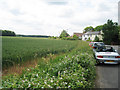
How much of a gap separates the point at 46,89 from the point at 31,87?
1.12 ft

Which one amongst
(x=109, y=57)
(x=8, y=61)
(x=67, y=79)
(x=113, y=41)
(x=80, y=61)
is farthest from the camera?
(x=113, y=41)

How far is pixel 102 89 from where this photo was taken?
12.7ft

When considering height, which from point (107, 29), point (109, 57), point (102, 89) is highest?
point (107, 29)

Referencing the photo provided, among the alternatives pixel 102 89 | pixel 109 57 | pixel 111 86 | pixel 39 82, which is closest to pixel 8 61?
pixel 39 82

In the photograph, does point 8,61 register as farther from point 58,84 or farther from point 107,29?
Result: point 107,29

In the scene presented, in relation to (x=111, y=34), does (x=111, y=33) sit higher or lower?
higher

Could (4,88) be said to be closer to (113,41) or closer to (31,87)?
(31,87)

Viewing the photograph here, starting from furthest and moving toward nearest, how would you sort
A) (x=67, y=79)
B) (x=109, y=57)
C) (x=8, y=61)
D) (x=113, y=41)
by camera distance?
(x=113, y=41), (x=109, y=57), (x=8, y=61), (x=67, y=79)

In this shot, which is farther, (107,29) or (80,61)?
(107,29)

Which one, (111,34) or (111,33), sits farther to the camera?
(111,34)

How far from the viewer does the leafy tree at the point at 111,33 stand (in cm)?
3931

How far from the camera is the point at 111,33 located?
39.3 m

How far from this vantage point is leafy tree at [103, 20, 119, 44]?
1548 inches

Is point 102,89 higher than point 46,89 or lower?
lower
